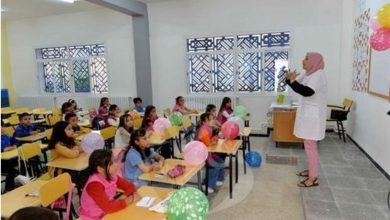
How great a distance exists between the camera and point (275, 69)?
6637 millimetres

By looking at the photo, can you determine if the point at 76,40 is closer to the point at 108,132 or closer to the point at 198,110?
the point at 198,110

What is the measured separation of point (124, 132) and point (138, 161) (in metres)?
1.41

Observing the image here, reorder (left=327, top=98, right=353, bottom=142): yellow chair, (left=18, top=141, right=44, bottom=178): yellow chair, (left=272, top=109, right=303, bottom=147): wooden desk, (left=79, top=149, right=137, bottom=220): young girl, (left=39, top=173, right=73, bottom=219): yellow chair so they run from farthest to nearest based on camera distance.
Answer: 1. (left=327, top=98, right=353, bottom=142): yellow chair
2. (left=272, top=109, right=303, bottom=147): wooden desk
3. (left=18, top=141, right=44, bottom=178): yellow chair
4. (left=39, top=173, right=73, bottom=219): yellow chair
5. (left=79, top=149, right=137, bottom=220): young girl

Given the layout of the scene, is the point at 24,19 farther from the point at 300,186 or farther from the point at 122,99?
the point at 300,186

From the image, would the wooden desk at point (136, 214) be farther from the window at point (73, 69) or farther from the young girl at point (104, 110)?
the window at point (73, 69)

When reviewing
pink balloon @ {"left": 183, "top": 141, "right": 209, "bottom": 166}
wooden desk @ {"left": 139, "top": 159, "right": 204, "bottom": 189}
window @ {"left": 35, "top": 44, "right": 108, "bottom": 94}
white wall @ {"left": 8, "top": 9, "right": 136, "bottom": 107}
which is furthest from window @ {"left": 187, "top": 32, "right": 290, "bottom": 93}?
wooden desk @ {"left": 139, "top": 159, "right": 204, "bottom": 189}

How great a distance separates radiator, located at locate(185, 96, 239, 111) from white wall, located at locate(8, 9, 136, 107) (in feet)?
5.62

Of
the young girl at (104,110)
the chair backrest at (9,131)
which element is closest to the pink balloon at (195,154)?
the young girl at (104,110)

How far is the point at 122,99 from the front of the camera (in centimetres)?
794

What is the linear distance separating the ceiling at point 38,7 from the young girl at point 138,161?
18.0 ft

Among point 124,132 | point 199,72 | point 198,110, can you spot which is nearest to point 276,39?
point 199,72

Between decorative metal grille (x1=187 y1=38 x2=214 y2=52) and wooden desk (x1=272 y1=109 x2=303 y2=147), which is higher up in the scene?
decorative metal grille (x1=187 y1=38 x2=214 y2=52)

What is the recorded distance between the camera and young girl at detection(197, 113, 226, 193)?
3625 millimetres

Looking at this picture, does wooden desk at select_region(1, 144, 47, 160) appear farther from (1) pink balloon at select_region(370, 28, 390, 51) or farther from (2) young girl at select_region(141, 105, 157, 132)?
(1) pink balloon at select_region(370, 28, 390, 51)
